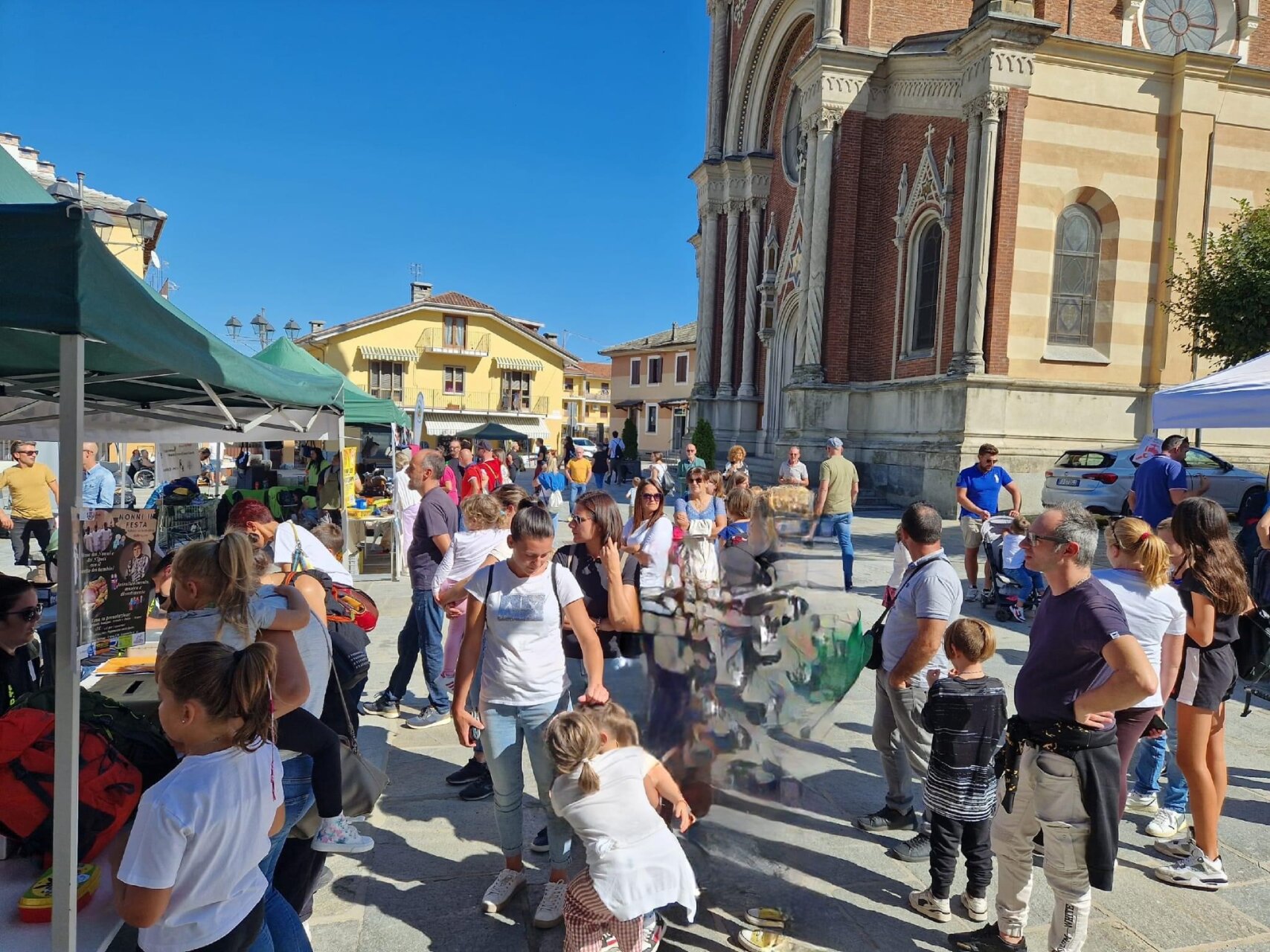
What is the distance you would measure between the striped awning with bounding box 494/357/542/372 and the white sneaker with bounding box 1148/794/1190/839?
50881 millimetres

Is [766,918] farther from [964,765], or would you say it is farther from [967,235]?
[967,235]

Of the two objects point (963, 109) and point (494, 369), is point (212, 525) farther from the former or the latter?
point (494, 369)

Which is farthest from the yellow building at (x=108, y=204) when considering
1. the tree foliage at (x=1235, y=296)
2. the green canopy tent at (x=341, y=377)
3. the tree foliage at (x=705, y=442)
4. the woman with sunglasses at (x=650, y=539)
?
the tree foliage at (x=1235, y=296)

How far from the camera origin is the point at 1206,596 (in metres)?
3.72

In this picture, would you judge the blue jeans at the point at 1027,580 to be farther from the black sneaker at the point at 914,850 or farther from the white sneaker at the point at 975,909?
the white sneaker at the point at 975,909

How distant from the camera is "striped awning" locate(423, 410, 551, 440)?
5228cm

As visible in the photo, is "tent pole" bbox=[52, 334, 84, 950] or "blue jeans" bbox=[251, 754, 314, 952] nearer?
"tent pole" bbox=[52, 334, 84, 950]

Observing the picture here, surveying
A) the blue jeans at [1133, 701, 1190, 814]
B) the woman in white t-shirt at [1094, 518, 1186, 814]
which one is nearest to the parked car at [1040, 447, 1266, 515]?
the blue jeans at [1133, 701, 1190, 814]

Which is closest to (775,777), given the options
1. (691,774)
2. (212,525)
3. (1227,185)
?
(691,774)

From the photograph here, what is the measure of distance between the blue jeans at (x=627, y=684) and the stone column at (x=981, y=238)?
49.3 ft

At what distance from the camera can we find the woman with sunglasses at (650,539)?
380 centimetres

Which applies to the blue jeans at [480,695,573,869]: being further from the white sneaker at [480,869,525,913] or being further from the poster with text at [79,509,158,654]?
the poster with text at [79,509,158,654]

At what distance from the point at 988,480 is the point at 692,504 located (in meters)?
4.12

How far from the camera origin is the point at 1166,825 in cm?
417
